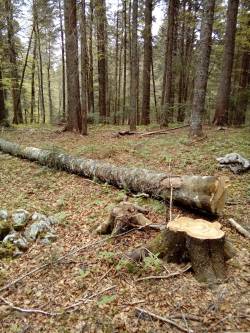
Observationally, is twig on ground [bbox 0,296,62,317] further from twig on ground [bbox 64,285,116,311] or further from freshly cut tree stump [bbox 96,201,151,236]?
freshly cut tree stump [bbox 96,201,151,236]

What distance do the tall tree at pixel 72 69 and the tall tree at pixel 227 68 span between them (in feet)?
22.5

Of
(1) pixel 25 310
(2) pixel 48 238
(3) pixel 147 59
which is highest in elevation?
(3) pixel 147 59

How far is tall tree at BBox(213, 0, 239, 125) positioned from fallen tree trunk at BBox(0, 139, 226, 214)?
809cm

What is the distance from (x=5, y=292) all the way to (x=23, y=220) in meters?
1.58

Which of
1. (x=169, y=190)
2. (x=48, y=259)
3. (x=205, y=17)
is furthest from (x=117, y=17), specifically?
(x=48, y=259)

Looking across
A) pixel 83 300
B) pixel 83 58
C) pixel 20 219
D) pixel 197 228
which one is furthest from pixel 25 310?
pixel 83 58

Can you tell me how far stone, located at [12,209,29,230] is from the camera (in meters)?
4.45

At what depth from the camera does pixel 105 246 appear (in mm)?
3830

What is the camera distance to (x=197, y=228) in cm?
328

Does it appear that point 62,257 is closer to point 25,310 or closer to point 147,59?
point 25,310

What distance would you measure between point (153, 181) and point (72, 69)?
877 cm

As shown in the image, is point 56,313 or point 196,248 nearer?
point 56,313

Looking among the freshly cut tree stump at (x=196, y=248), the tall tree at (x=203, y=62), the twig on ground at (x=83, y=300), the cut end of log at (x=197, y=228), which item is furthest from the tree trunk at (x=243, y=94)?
the twig on ground at (x=83, y=300)

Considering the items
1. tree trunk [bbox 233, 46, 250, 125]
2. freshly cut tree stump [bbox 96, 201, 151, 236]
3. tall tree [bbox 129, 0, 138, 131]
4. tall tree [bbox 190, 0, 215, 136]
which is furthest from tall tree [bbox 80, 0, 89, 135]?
tree trunk [bbox 233, 46, 250, 125]
